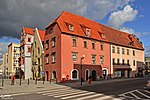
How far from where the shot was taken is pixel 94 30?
46.4 m

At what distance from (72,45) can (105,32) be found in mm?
14282

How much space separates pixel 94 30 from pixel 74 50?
971 cm

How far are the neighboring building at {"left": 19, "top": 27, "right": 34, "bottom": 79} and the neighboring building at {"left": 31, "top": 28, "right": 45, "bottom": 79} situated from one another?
9.73 feet

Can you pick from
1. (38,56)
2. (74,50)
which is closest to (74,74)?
(74,50)

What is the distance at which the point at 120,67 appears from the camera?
50719mm

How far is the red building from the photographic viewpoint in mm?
37500

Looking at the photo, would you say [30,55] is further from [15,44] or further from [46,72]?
[15,44]

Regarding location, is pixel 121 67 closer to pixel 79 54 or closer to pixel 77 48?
pixel 79 54

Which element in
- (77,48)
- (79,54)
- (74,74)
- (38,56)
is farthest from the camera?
(38,56)

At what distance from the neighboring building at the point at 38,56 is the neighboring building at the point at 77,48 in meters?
2.10

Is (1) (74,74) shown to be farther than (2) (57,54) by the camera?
Yes

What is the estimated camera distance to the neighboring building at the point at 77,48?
37.6 metres

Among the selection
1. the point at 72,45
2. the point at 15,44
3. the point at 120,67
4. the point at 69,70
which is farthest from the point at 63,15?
the point at 15,44

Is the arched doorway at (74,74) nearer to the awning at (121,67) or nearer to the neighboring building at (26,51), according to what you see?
the awning at (121,67)
